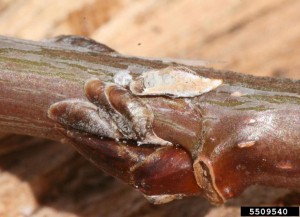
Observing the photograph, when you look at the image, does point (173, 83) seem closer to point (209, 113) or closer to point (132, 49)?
point (209, 113)

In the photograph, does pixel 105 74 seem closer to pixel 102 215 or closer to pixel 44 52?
pixel 44 52

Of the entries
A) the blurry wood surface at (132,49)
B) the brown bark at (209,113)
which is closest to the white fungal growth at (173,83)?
the brown bark at (209,113)

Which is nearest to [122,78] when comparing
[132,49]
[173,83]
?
[173,83]

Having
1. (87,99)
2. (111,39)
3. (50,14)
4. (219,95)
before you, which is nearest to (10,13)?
(50,14)

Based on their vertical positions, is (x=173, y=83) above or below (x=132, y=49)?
below

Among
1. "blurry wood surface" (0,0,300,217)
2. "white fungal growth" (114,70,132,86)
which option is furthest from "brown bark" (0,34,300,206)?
"blurry wood surface" (0,0,300,217)

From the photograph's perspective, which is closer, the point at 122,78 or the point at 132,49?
the point at 122,78
